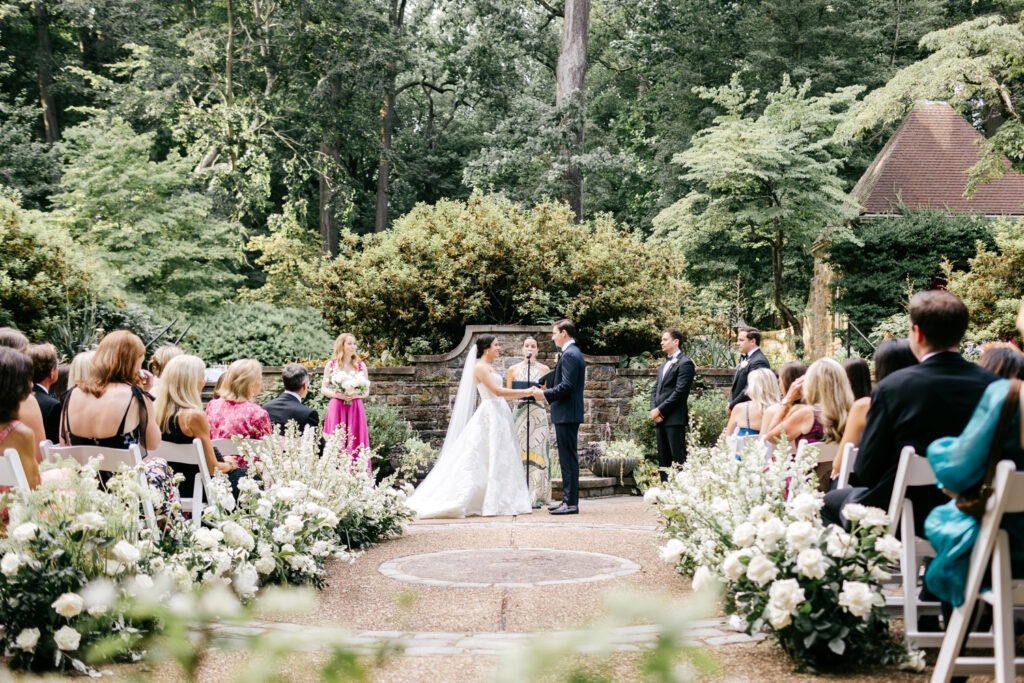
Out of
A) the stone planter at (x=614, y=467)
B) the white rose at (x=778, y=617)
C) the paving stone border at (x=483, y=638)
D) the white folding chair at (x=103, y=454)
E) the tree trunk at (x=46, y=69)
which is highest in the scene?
the tree trunk at (x=46, y=69)

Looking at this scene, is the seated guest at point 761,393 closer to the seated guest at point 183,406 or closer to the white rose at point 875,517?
the white rose at point 875,517

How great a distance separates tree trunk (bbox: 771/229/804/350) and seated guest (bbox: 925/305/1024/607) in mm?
18910

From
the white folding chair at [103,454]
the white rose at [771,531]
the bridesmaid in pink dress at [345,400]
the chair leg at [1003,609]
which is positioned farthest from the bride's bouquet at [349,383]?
the chair leg at [1003,609]

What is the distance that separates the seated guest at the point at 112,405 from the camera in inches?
211

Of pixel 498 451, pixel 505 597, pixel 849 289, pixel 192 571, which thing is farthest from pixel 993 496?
pixel 849 289

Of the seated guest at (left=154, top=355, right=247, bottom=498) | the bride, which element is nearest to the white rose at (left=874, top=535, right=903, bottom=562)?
the seated guest at (left=154, top=355, right=247, bottom=498)

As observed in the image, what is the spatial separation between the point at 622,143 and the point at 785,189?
12.2 m

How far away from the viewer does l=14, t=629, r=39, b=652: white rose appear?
3871 millimetres

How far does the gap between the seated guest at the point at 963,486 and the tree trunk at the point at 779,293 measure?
18910 millimetres

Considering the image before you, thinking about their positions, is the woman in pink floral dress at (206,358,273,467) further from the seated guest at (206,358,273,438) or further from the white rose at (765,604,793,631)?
the white rose at (765,604,793,631)

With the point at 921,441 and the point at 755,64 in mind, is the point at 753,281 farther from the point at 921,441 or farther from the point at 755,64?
the point at 921,441

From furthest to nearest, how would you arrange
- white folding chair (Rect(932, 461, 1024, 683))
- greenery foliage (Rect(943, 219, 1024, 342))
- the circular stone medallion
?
greenery foliage (Rect(943, 219, 1024, 342))
the circular stone medallion
white folding chair (Rect(932, 461, 1024, 683))

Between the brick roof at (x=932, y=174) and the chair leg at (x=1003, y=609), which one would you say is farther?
the brick roof at (x=932, y=174)

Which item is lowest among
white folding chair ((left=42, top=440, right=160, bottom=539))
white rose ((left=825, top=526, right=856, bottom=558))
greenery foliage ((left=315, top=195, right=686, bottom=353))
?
white rose ((left=825, top=526, right=856, bottom=558))
